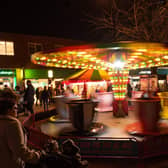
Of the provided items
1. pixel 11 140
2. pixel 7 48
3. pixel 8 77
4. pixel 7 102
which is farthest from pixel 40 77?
pixel 11 140

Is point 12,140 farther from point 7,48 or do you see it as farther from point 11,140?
point 7,48

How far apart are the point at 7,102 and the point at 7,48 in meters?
22.0

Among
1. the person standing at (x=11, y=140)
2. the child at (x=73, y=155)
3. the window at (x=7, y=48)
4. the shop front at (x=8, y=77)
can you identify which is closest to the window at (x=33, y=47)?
the window at (x=7, y=48)

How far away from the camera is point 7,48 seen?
2242 centimetres

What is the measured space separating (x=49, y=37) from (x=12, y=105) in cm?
2494

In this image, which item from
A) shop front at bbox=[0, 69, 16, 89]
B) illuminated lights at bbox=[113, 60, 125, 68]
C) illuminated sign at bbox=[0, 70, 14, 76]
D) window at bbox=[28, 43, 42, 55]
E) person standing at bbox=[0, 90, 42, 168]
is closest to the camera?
person standing at bbox=[0, 90, 42, 168]

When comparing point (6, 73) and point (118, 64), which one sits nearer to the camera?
point (118, 64)

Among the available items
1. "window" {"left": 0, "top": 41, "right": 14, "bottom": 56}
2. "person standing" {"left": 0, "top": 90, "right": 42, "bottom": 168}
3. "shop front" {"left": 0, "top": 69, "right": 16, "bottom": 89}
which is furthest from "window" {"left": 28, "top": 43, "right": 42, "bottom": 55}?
"person standing" {"left": 0, "top": 90, "right": 42, "bottom": 168}

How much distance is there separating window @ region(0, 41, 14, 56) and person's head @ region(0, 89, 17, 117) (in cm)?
2148

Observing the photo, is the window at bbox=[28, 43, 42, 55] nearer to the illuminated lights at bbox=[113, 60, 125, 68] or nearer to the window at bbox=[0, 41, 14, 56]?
the window at bbox=[0, 41, 14, 56]

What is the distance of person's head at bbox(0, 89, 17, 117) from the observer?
85.3 inches

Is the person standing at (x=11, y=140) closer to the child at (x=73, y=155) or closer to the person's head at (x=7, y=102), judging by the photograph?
the person's head at (x=7, y=102)

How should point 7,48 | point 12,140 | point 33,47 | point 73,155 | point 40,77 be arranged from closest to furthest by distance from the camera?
point 12,140, point 73,155, point 7,48, point 33,47, point 40,77

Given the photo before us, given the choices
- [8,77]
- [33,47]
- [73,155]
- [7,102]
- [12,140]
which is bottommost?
[73,155]
